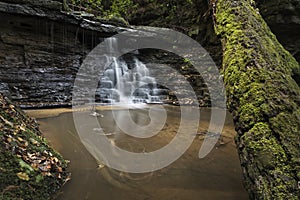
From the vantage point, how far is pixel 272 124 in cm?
180

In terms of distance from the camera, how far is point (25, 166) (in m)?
1.99

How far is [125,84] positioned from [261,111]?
9.27 m

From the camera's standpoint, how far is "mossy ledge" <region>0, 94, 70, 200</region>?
1.78 meters

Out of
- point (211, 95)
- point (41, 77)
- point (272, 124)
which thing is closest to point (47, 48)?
point (41, 77)

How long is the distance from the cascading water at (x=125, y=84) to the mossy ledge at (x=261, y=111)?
7271mm

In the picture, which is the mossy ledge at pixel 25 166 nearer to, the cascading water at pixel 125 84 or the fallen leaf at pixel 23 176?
the fallen leaf at pixel 23 176

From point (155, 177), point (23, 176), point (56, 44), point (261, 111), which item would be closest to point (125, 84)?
point (56, 44)

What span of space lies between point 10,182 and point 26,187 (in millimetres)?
136

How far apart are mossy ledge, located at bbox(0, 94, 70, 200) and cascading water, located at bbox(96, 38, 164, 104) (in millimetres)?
7006

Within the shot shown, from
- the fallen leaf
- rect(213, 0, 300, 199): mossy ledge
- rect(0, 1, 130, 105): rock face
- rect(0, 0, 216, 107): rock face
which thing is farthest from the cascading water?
the fallen leaf

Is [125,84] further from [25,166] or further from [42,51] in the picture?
[25,166]

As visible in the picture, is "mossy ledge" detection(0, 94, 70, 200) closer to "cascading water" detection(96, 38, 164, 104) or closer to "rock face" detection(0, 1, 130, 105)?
"rock face" detection(0, 1, 130, 105)

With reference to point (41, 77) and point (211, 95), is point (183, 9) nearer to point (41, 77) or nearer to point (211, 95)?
point (211, 95)

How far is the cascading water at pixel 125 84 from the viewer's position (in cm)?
996
